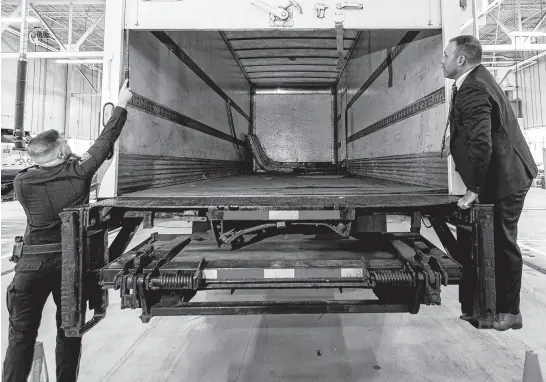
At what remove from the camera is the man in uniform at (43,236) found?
2.15 metres

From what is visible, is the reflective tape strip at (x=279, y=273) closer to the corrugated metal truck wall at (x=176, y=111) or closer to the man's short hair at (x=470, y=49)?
the corrugated metal truck wall at (x=176, y=111)

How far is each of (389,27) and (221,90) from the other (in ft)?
12.6

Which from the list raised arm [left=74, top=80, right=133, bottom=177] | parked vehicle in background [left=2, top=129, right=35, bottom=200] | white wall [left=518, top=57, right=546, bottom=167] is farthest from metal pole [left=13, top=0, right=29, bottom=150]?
white wall [left=518, top=57, right=546, bottom=167]

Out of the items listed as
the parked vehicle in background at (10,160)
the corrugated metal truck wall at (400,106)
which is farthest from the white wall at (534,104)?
the parked vehicle in background at (10,160)

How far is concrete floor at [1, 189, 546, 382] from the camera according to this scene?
245 centimetres

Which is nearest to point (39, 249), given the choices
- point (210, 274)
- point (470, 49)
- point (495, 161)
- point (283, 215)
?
point (210, 274)

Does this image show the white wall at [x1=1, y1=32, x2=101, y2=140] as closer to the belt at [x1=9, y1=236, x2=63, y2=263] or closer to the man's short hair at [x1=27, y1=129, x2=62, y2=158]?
the man's short hair at [x1=27, y1=129, x2=62, y2=158]

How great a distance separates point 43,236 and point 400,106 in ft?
11.2

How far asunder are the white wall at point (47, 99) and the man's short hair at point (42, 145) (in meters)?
13.8

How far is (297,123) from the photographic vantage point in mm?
8477

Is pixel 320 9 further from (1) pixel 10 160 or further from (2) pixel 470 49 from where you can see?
(1) pixel 10 160

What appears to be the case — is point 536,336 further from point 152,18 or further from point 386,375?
point 152,18

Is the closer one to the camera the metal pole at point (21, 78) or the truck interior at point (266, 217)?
the truck interior at point (266, 217)

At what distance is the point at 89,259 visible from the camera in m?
1.92
